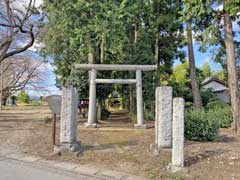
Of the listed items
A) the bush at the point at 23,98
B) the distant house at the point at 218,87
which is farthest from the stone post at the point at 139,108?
the bush at the point at 23,98

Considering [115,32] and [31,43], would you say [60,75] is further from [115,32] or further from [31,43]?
[115,32]

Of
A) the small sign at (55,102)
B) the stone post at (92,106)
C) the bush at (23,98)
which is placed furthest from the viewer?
the bush at (23,98)

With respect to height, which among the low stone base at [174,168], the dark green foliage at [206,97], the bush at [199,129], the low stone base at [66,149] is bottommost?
the low stone base at [174,168]

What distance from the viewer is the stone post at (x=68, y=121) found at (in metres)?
7.49

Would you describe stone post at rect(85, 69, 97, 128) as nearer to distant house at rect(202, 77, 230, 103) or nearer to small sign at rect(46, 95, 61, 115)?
small sign at rect(46, 95, 61, 115)

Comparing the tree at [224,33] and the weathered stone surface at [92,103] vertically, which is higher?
the tree at [224,33]

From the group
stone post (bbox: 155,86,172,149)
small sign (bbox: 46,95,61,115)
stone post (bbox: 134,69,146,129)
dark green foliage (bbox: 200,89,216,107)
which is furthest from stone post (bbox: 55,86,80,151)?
dark green foliage (bbox: 200,89,216,107)

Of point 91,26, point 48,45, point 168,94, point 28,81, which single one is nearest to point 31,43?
point 48,45

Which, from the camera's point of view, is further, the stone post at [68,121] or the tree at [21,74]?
the tree at [21,74]

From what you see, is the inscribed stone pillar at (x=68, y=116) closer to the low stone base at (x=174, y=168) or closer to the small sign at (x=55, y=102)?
the small sign at (x=55, y=102)

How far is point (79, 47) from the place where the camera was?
1531 centimetres

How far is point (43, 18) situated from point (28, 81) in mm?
25224

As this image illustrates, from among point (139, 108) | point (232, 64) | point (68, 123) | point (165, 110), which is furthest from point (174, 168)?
point (232, 64)

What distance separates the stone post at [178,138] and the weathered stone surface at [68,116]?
8.99 feet
